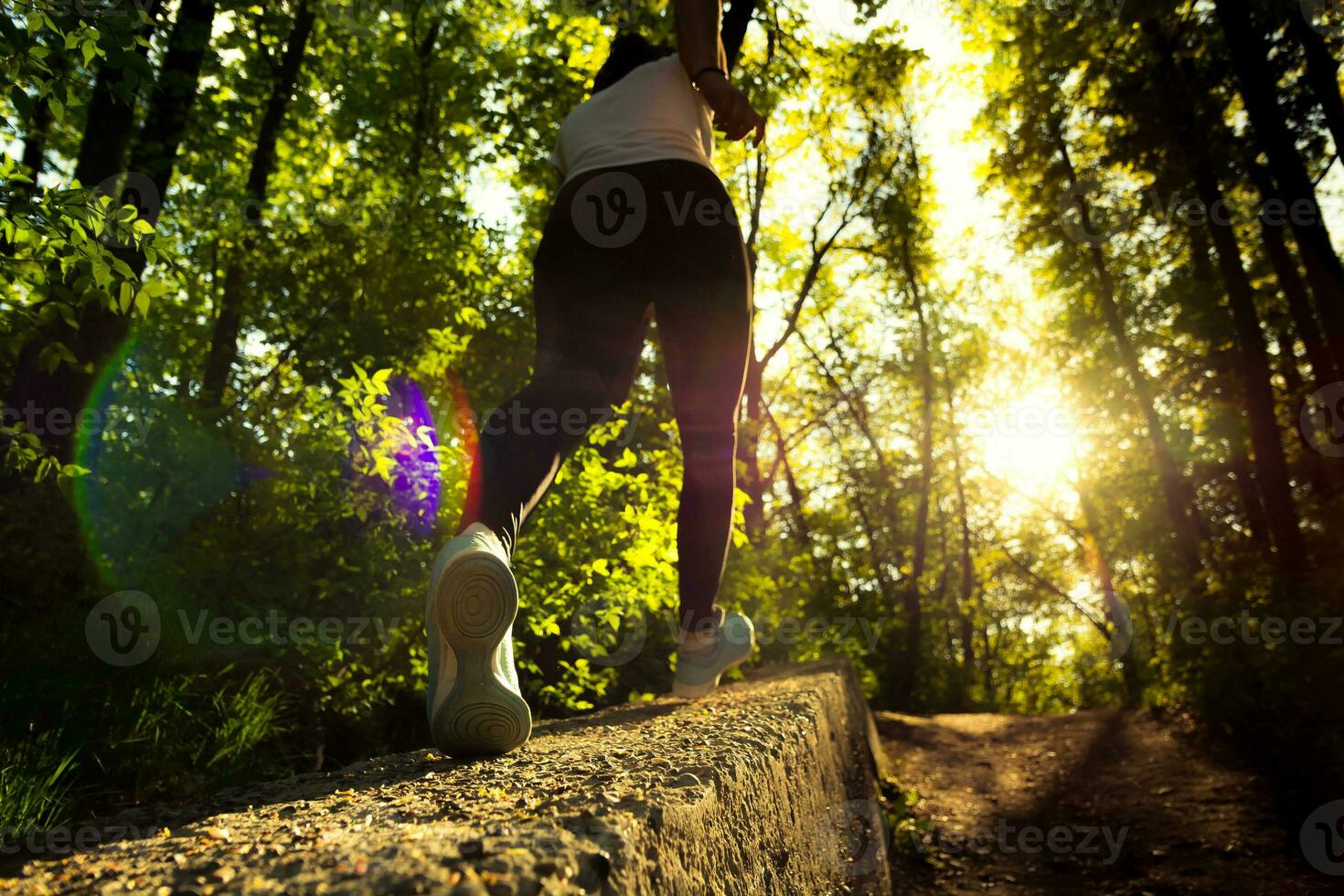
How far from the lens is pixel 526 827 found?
95cm

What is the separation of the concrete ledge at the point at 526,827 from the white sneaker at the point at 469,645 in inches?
3.0

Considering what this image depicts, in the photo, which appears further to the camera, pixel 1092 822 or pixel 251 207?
pixel 251 207

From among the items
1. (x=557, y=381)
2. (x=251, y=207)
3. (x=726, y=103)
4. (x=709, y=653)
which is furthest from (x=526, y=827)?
(x=251, y=207)

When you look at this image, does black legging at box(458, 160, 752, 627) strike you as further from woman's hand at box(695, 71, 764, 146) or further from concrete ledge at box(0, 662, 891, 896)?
concrete ledge at box(0, 662, 891, 896)

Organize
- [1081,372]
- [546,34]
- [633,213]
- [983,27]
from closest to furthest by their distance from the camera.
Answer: [633,213] → [546,34] → [983,27] → [1081,372]

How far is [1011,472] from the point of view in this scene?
30.3 metres

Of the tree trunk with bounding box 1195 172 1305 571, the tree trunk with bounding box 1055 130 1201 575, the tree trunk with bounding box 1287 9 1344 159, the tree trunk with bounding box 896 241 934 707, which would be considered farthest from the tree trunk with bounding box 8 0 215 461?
the tree trunk with bounding box 896 241 934 707

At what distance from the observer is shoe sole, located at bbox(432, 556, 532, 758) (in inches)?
60.9

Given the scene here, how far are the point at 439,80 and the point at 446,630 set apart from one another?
1321 cm

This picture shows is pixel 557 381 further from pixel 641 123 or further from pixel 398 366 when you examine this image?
pixel 398 366

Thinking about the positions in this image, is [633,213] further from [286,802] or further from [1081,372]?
[1081,372]

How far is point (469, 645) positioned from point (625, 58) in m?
1.89

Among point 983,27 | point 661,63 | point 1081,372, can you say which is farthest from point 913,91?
point 661,63

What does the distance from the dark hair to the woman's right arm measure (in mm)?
189
